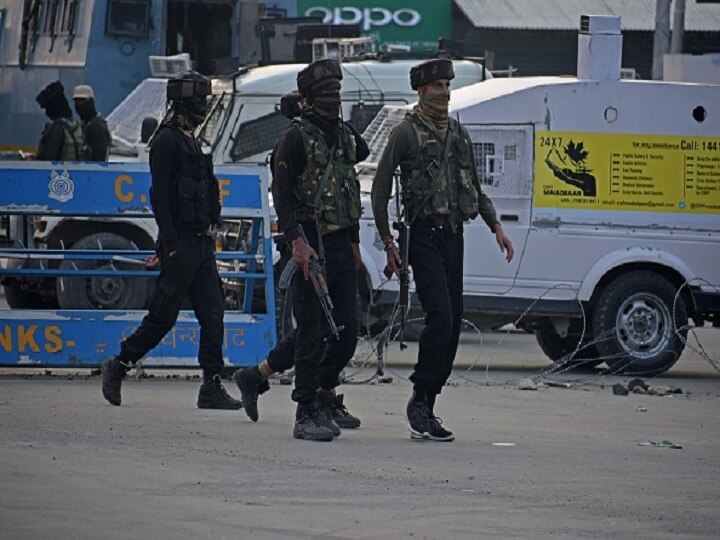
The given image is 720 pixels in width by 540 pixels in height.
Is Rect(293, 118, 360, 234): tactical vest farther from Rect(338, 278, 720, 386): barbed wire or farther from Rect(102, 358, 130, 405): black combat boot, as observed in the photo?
Rect(338, 278, 720, 386): barbed wire

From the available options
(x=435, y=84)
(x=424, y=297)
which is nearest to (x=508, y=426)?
(x=424, y=297)

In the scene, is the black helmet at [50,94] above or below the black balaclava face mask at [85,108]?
above

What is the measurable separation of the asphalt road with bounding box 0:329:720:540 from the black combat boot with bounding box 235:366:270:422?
0.40ft

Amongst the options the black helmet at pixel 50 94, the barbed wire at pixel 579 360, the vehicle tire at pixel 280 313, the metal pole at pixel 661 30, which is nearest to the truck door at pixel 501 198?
the barbed wire at pixel 579 360

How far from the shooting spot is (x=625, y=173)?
47.2ft

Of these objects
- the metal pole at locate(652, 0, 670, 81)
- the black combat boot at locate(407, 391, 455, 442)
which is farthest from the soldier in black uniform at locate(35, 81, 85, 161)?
the metal pole at locate(652, 0, 670, 81)

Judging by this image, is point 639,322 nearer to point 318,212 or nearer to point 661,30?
point 318,212

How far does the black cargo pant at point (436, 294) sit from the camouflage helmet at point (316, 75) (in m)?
0.87

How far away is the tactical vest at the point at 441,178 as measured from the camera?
31.0ft

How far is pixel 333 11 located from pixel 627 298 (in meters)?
24.0

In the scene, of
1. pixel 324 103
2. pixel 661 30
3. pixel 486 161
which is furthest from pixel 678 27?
pixel 324 103

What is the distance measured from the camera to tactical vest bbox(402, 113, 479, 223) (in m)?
9.45

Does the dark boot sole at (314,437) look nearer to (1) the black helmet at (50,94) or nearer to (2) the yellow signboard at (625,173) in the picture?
(2) the yellow signboard at (625,173)

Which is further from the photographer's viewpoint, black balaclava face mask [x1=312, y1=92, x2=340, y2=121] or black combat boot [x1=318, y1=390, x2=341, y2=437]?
black combat boot [x1=318, y1=390, x2=341, y2=437]
